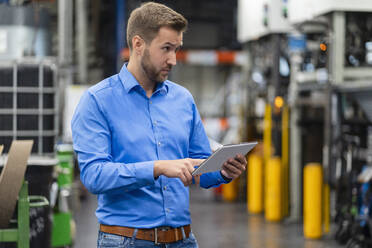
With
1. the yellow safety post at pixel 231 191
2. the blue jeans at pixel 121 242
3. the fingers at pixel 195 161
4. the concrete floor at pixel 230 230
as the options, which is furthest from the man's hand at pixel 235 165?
the yellow safety post at pixel 231 191

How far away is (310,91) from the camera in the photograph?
35.4 feet

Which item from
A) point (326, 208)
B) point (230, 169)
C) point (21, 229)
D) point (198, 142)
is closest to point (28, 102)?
point (21, 229)

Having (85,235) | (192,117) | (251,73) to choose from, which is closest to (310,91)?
(251,73)

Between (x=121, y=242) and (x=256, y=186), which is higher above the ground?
(x=121, y=242)

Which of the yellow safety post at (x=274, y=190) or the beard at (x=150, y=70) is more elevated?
the beard at (x=150, y=70)

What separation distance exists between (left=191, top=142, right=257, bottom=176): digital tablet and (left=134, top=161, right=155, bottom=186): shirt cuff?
161 mm

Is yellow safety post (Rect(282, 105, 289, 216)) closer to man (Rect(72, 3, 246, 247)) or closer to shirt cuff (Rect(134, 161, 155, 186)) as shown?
man (Rect(72, 3, 246, 247))

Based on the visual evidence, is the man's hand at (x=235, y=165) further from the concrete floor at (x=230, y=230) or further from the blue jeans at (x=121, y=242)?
the concrete floor at (x=230, y=230)

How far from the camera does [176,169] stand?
98.3 inches

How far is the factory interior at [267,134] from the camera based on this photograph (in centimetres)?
579

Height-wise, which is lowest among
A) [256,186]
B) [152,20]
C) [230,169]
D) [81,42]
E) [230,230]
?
→ [230,230]

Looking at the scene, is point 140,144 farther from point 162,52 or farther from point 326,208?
point 326,208

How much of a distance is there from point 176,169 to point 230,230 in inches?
318

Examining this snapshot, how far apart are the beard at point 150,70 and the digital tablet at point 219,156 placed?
0.41 meters
